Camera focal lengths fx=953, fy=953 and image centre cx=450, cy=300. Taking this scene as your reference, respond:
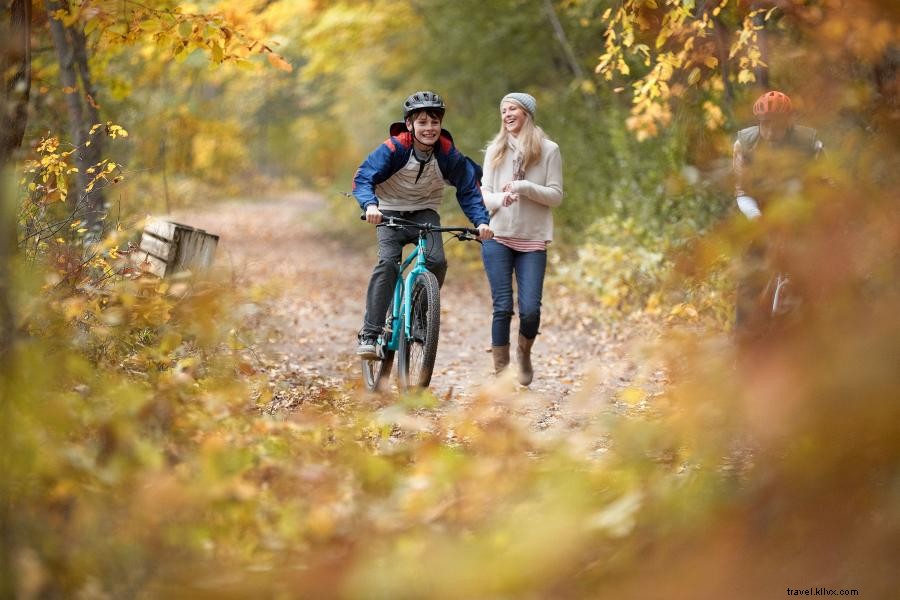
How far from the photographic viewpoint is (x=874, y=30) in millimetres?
3059

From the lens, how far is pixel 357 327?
10555 millimetres

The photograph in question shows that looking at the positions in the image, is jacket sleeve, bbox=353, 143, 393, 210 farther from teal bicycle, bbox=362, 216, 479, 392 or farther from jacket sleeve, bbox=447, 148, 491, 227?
jacket sleeve, bbox=447, 148, 491, 227

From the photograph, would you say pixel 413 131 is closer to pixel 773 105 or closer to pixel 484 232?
pixel 484 232

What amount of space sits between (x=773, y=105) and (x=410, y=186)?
7.78ft

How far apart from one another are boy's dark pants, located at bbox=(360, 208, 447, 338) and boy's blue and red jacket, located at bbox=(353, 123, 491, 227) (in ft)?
0.89

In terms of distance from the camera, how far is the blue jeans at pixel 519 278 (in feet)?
22.0

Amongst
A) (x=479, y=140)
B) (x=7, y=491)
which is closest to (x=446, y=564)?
(x=7, y=491)

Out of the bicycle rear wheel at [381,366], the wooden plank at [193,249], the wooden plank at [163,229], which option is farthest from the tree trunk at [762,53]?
the wooden plank at [163,229]

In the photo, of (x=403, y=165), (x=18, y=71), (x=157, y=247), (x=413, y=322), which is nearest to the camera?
(x=18, y=71)

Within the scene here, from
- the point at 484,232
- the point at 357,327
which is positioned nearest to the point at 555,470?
the point at 484,232

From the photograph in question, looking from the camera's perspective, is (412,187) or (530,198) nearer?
(412,187)

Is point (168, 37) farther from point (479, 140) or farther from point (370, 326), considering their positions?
point (479, 140)

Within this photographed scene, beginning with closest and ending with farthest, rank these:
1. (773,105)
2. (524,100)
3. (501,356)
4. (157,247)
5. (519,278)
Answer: (773,105), (524,100), (519,278), (501,356), (157,247)

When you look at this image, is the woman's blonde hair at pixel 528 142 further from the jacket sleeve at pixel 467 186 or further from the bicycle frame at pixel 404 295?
the bicycle frame at pixel 404 295
